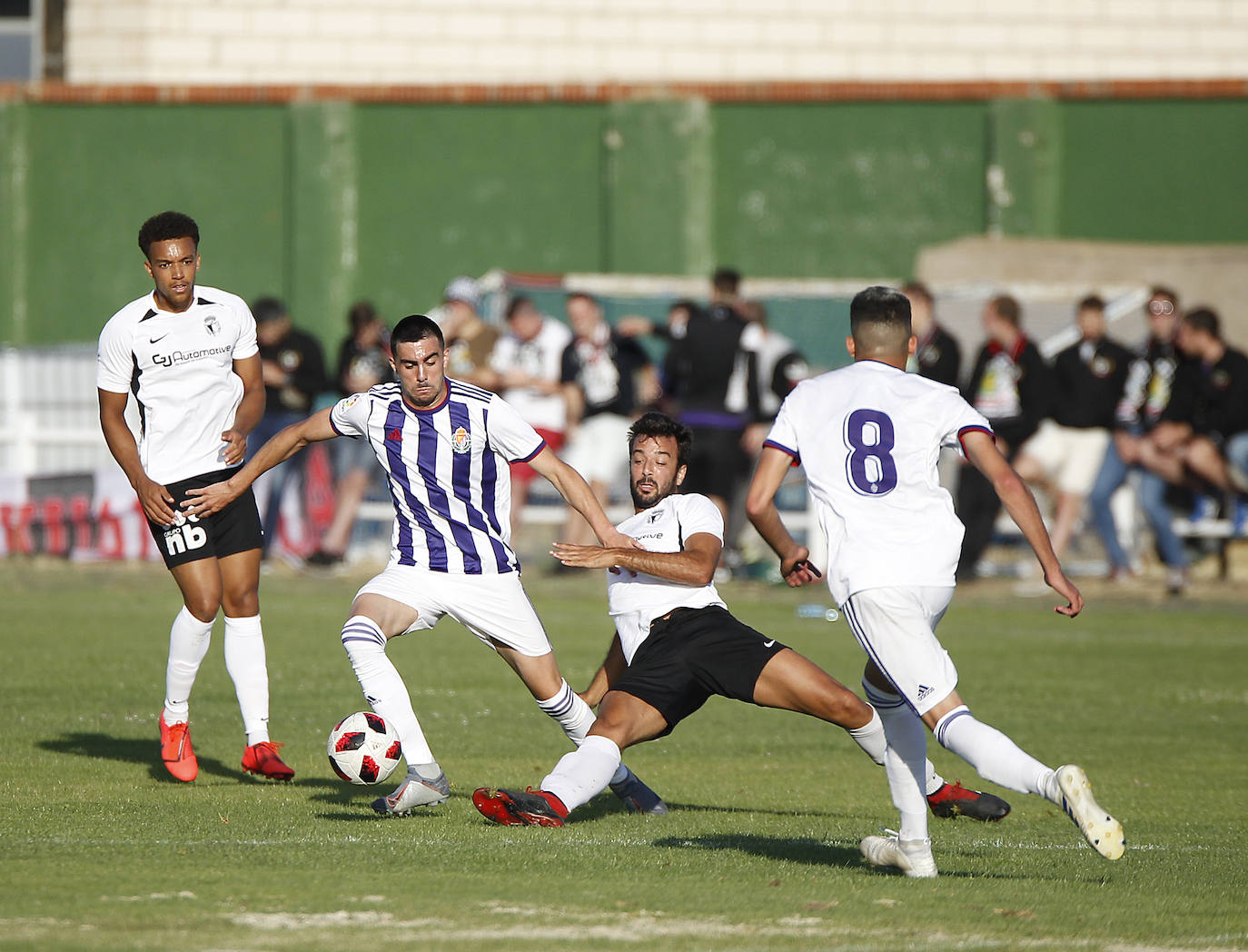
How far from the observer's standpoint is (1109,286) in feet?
62.3

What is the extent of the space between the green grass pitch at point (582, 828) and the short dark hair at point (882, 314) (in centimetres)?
186

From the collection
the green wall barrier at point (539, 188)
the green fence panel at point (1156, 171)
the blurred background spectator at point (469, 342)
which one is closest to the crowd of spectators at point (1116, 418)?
the blurred background spectator at point (469, 342)

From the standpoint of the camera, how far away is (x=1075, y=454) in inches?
639

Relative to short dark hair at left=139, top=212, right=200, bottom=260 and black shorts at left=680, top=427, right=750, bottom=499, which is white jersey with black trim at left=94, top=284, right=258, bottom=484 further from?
black shorts at left=680, top=427, right=750, bottom=499

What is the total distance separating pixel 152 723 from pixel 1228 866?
5.42m

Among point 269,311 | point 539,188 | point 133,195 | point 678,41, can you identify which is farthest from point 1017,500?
point 133,195

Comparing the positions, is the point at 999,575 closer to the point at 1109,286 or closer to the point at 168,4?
the point at 1109,286

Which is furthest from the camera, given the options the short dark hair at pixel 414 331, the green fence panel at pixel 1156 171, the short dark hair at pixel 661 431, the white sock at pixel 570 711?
the green fence panel at pixel 1156 171

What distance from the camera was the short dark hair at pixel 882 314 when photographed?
6.20 metres

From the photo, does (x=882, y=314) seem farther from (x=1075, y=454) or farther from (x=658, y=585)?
(x=1075, y=454)

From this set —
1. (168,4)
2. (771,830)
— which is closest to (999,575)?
(771,830)

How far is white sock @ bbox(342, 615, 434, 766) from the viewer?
695 centimetres

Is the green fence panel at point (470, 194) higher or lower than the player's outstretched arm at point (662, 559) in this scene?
higher

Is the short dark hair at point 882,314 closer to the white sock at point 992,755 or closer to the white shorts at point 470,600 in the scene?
the white sock at point 992,755
